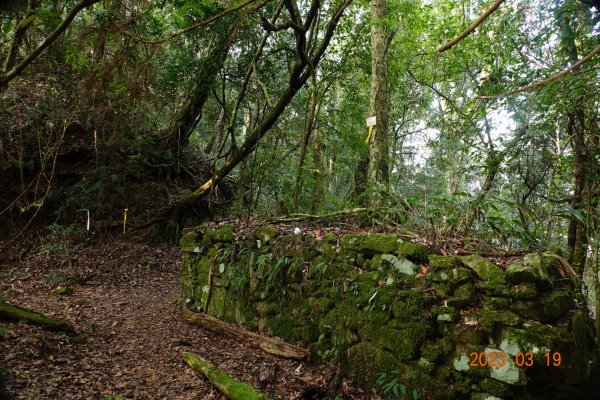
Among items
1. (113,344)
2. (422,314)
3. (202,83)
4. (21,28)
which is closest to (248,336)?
(113,344)

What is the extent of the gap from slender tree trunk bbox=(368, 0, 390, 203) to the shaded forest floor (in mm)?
→ 3084

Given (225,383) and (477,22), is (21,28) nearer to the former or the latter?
(477,22)

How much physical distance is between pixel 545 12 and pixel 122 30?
6.75 m

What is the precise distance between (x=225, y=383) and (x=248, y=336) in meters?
1.21

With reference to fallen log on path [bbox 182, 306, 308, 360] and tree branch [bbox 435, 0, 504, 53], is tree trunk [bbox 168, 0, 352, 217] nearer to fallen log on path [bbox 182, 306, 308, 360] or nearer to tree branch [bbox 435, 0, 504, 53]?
fallen log on path [bbox 182, 306, 308, 360]

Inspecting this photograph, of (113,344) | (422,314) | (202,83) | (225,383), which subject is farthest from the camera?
(202,83)

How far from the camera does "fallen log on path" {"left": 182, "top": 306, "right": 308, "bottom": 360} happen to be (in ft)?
14.6

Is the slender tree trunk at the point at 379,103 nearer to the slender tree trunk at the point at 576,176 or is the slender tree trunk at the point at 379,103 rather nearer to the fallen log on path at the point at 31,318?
the slender tree trunk at the point at 576,176

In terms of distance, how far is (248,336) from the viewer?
501 centimetres

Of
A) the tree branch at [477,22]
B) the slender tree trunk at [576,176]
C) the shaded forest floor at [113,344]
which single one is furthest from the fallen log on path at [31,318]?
the slender tree trunk at [576,176]

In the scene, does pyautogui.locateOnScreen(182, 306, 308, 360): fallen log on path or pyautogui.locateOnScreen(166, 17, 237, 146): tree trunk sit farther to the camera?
pyautogui.locateOnScreen(166, 17, 237, 146): tree trunk

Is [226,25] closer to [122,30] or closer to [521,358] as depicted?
[122,30]

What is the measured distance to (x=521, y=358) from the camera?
288 centimetres

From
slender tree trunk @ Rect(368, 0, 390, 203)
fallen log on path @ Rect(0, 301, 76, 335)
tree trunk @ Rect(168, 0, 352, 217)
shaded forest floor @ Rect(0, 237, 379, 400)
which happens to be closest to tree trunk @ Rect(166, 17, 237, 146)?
tree trunk @ Rect(168, 0, 352, 217)
